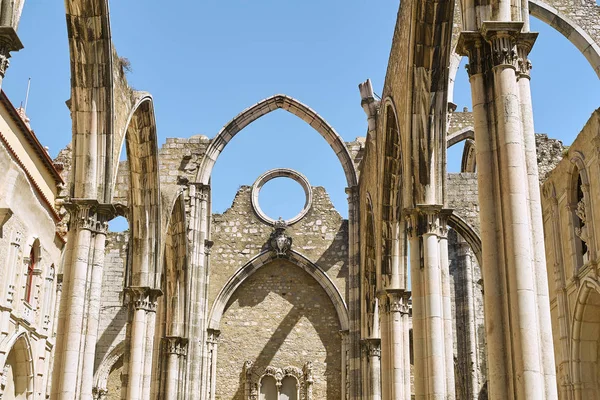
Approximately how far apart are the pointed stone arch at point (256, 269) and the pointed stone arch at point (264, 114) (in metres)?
3.30

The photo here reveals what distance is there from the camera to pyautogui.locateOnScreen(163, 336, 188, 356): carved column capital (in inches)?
673

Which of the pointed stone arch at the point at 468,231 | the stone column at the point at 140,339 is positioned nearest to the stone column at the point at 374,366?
the pointed stone arch at the point at 468,231

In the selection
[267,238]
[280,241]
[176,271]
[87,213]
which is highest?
[267,238]

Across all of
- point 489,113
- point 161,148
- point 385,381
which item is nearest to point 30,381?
point 161,148

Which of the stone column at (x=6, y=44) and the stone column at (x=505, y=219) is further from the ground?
the stone column at (x=6, y=44)

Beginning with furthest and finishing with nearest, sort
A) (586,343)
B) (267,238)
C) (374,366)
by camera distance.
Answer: (267,238)
(374,366)
(586,343)

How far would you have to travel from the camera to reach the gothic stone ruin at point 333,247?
7.00 meters

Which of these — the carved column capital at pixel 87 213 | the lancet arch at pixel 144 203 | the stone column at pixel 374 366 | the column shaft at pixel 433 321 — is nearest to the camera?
the column shaft at pixel 433 321

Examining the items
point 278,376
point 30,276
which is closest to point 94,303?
point 30,276

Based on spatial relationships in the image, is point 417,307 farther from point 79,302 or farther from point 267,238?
point 267,238

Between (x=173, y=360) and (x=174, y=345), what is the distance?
0.35 m

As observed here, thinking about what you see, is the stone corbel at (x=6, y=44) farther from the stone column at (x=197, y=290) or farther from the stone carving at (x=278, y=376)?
the stone carving at (x=278, y=376)

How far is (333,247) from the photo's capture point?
21.2 m

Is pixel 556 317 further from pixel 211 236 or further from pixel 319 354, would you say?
pixel 211 236
